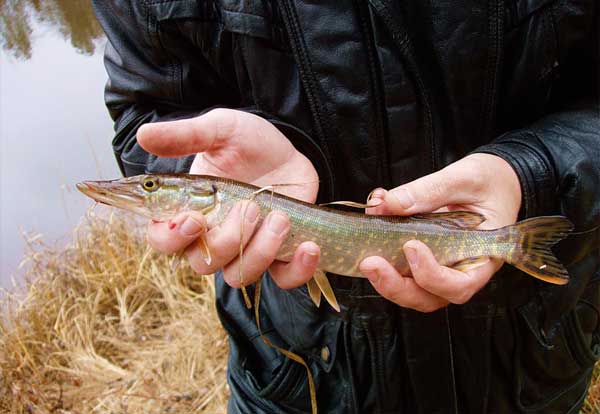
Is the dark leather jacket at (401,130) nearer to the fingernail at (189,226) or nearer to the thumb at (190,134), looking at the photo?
the thumb at (190,134)

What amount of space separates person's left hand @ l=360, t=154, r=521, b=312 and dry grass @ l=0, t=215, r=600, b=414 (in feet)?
4.29

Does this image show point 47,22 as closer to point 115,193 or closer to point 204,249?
point 115,193

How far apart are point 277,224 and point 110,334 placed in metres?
2.04

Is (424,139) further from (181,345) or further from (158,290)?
(158,290)

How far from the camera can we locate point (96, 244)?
3285 millimetres

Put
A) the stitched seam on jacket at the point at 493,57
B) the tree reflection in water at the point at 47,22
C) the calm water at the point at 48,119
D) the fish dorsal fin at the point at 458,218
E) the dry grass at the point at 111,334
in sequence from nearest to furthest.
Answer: the stitched seam on jacket at the point at 493,57 → the fish dorsal fin at the point at 458,218 → the dry grass at the point at 111,334 → the calm water at the point at 48,119 → the tree reflection in water at the point at 47,22

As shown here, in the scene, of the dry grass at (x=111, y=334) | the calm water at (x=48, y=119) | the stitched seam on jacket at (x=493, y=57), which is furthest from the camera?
the calm water at (x=48, y=119)

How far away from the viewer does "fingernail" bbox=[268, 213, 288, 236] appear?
117cm

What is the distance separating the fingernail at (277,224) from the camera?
117cm

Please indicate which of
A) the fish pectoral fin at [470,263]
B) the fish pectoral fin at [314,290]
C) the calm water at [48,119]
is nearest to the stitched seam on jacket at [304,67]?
the fish pectoral fin at [314,290]

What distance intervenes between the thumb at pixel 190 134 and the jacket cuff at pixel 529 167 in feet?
1.77

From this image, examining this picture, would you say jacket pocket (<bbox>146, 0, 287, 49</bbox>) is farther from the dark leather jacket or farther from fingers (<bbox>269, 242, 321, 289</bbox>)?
fingers (<bbox>269, 242, 321, 289</bbox>)

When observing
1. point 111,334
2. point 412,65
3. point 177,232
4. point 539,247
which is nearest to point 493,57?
point 412,65

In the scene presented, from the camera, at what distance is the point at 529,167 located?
121 cm
